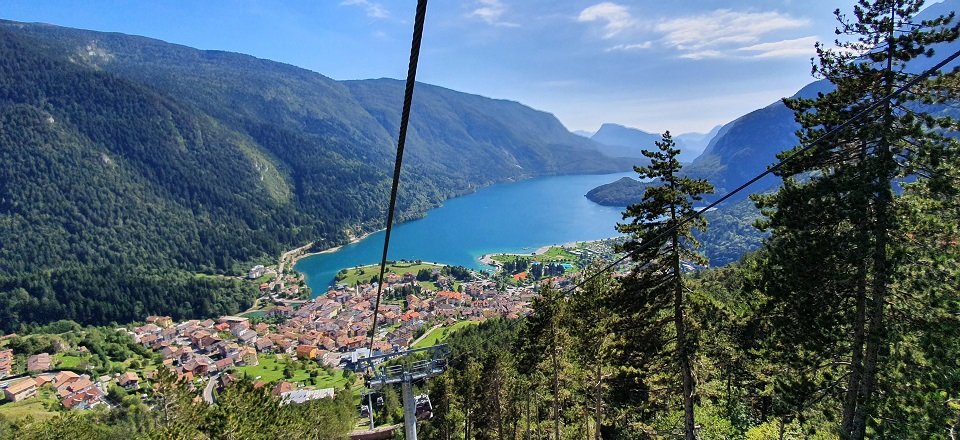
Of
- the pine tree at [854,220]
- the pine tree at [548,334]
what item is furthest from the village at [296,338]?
the pine tree at [854,220]

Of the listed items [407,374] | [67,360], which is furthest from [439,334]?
[407,374]

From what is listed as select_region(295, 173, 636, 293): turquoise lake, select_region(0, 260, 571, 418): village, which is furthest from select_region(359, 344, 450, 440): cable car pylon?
select_region(295, 173, 636, 293): turquoise lake

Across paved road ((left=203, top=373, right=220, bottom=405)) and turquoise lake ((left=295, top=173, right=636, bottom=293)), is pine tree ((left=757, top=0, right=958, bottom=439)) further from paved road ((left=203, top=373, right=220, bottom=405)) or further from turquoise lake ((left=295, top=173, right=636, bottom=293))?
turquoise lake ((left=295, top=173, right=636, bottom=293))

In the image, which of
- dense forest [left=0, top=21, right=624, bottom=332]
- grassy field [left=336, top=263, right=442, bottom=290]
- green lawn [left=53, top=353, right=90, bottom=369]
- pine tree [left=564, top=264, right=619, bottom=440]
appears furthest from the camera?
grassy field [left=336, top=263, right=442, bottom=290]

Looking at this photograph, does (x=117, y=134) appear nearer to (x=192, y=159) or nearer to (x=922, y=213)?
(x=192, y=159)

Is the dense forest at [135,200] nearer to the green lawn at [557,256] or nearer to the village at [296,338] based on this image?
the village at [296,338]
